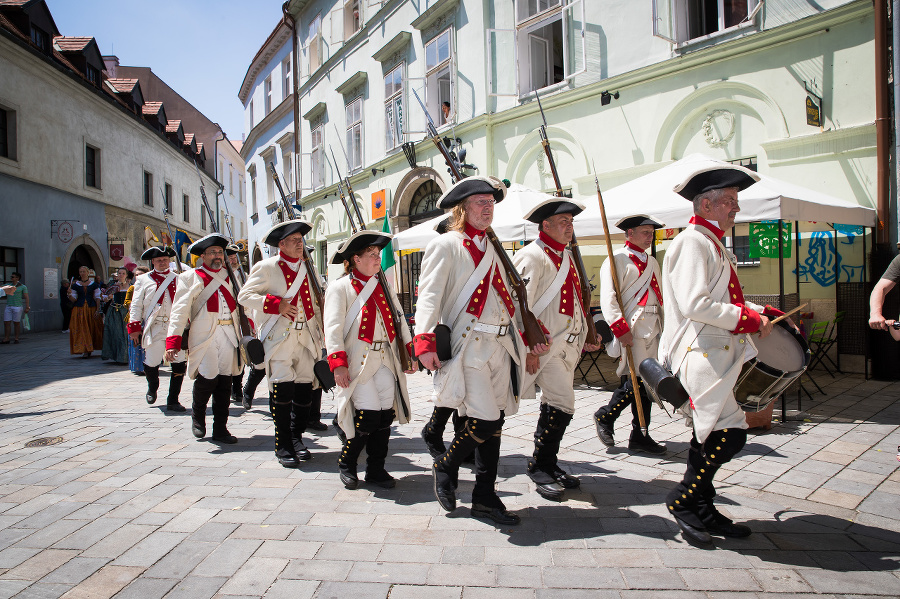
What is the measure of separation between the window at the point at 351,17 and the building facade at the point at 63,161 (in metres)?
8.48

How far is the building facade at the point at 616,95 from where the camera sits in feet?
27.4

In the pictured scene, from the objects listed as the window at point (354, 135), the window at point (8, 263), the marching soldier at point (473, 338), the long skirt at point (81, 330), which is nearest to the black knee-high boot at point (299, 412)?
the marching soldier at point (473, 338)

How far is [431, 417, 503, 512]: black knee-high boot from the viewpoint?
12.0ft

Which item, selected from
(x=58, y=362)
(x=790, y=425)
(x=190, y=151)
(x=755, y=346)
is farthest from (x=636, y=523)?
(x=190, y=151)

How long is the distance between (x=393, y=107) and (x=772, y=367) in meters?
14.9

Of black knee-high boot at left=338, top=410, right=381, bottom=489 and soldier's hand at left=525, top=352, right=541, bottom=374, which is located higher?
soldier's hand at left=525, top=352, right=541, bottom=374

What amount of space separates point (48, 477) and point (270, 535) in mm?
2451

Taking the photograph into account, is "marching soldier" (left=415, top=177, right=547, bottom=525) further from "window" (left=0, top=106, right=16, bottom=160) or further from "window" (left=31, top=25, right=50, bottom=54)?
"window" (left=31, top=25, right=50, bottom=54)

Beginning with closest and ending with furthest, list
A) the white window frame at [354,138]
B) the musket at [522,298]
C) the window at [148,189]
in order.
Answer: the musket at [522,298] < the white window frame at [354,138] < the window at [148,189]

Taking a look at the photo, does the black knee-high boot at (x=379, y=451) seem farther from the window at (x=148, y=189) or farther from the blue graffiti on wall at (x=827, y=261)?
the window at (x=148, y=189)

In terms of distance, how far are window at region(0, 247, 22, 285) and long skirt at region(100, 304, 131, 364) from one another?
9053 millimetres

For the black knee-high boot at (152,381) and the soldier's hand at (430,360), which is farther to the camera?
the black knee-high boot at (152,381)

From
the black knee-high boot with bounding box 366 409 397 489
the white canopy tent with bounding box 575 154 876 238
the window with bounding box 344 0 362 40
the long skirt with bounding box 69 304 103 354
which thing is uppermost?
the window with bounding box 344 0 362 40

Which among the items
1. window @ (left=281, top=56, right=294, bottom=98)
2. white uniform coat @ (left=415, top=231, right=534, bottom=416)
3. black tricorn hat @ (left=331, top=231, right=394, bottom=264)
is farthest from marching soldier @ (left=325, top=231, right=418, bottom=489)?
window @ (left=281, top=56, right=294, bottom=98)
